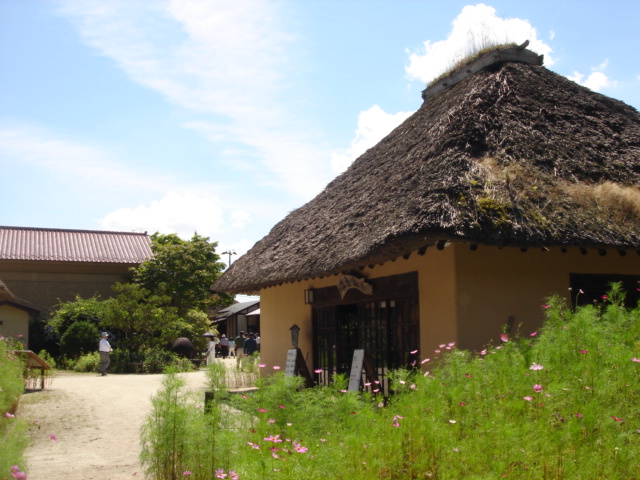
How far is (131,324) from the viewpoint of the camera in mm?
21766

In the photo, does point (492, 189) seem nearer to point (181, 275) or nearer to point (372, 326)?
point (372, 326)

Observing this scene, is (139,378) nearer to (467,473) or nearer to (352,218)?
(352,218)

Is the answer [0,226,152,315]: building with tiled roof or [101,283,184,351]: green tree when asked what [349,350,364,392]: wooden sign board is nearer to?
[101,283,184,351]: green tree

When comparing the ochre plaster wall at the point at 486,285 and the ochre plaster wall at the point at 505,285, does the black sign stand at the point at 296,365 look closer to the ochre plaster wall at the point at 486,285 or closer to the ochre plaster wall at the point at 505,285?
the ochre plaster wall at the point at 486,285

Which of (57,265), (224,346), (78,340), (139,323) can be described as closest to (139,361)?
(139,323)

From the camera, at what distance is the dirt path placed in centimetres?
634

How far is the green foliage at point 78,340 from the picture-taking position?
852 inches

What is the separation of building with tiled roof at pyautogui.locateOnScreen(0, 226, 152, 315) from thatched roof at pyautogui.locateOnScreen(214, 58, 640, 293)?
2089cm

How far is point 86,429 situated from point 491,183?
6.22 meters

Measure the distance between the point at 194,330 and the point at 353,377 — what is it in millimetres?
18034

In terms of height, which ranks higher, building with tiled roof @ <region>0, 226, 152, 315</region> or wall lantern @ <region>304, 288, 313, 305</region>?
building with tiled roof @ <region>0, 226, 152, 315</region>

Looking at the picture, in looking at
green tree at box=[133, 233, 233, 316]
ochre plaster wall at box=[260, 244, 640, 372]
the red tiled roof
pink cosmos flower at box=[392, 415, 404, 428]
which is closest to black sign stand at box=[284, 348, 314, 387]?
ochre plaster wall at box=[260, 244, 640, 372]

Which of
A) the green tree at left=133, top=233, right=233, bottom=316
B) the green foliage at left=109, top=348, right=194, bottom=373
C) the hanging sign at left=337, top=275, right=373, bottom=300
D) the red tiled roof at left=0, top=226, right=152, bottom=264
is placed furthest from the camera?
the red tiled roof at left=0, top=226, right=152, bottom=264

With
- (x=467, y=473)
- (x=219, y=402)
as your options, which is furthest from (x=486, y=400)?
(x=219, y=402)
